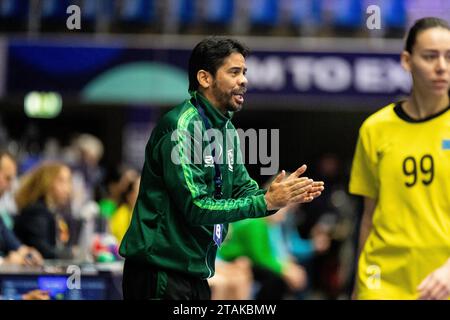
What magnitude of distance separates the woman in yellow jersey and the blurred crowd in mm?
12876

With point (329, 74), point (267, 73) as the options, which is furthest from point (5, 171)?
point (329, 74)

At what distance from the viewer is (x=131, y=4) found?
704 inches

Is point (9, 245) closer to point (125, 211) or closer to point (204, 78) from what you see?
point (125, 211)

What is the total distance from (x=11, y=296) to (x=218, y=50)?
2.85 m

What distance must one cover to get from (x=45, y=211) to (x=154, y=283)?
425 cm

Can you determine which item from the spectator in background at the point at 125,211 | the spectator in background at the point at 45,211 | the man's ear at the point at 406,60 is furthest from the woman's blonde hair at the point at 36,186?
the man's ear at the point at 406,60

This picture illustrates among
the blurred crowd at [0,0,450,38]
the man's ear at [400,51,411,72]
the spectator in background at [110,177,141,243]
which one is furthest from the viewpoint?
the blurred crowd at [0,0,450,38]

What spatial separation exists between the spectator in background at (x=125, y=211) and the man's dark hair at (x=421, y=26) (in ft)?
17.1

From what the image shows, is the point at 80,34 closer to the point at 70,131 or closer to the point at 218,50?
the point at 70,131

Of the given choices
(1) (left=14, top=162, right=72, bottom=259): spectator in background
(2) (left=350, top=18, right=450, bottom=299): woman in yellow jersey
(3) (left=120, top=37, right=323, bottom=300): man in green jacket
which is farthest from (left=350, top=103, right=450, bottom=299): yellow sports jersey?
(1) (left=14, top=162, right=72, bottom=259): spectator in background

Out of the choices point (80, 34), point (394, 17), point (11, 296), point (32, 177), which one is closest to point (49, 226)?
→ point (32, 177)

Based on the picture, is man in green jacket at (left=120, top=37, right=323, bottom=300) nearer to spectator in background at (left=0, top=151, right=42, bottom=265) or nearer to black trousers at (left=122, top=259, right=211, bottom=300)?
black trousers at (left=122, top=259, right=211, bottom=300)

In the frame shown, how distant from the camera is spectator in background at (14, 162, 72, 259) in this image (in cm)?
820

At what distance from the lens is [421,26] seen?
4766mm
